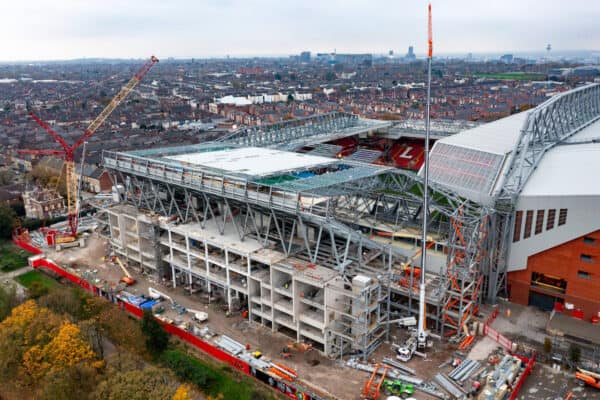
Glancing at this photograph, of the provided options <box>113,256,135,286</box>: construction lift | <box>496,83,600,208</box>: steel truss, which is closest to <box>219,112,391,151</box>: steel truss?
<box>113,256,135,286</box>: construction lift

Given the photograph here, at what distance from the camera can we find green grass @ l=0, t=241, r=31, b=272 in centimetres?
4859

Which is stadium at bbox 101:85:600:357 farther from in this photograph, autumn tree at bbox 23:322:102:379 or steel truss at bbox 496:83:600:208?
autumn tree at bbox 23:322:102:379

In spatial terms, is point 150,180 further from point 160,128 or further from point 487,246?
point 160,128

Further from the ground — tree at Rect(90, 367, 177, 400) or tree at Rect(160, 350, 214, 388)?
tree at Rect(90, 367, 177, 400)

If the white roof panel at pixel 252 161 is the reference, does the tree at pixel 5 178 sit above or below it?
below

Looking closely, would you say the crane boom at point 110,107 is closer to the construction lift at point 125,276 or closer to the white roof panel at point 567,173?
the construction lift at point 125,276

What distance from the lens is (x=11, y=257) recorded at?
50781 millimetres

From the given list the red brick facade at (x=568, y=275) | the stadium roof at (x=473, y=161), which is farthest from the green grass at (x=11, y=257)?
the red brick facade at (x=568, y=275)

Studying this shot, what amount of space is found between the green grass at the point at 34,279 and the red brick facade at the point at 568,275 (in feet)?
134

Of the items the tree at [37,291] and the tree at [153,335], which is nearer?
the tree at [153,335]

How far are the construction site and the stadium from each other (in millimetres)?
158

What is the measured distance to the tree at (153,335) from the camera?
103ft

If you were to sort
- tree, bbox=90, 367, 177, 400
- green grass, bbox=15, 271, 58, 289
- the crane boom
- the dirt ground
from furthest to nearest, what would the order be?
the crane boom → green grass, bbox=15, 271, 58, 289 → the dirt ground → tree, bbox=90, 367, 177, 400

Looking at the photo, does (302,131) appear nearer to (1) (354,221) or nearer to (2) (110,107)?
(2) (110,107)
